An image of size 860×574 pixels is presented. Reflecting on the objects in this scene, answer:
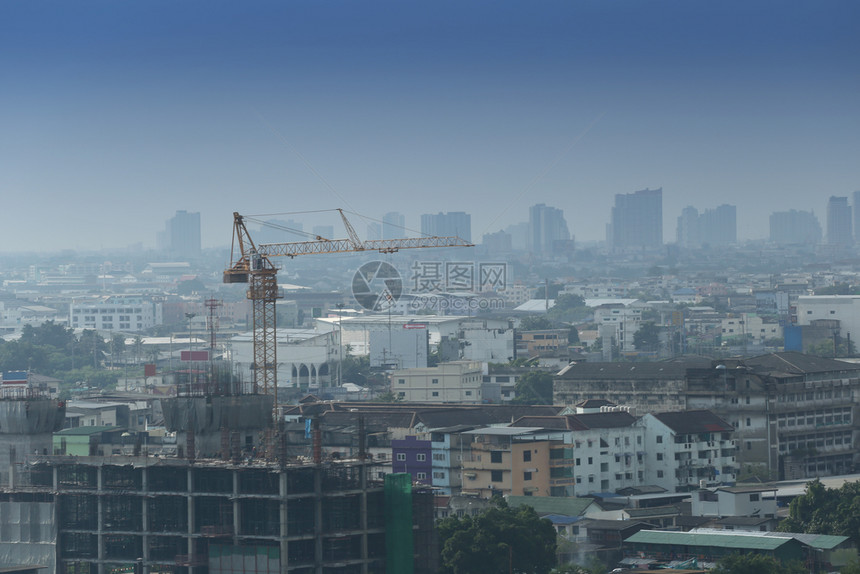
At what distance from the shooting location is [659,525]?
32.1m

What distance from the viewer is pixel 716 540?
94.6ft

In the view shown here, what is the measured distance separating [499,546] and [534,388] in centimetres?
3093

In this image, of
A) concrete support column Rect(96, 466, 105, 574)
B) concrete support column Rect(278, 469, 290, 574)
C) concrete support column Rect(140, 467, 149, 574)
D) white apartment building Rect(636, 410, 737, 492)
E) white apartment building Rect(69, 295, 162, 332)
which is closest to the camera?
concrete support column Rect(278, 469, 290, 574)

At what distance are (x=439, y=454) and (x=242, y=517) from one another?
9.85 metres

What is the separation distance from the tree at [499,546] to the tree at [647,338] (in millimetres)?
60396

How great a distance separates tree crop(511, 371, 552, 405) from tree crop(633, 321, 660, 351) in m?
29.4

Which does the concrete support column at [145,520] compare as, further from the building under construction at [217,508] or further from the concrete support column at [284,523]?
the concrete support column at [284,523]

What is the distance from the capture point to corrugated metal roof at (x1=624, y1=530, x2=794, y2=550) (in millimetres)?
28438

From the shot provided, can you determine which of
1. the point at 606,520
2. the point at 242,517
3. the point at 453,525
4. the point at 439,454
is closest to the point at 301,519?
the point at 242,517

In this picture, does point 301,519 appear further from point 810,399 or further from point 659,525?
point 810,399

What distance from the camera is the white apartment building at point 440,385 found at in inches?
2306

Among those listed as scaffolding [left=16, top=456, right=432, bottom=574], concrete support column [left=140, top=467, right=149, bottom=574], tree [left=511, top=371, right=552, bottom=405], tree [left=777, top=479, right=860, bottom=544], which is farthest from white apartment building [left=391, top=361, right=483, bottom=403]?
concrete support column [left=140, top=467, right=149, bottom=574]

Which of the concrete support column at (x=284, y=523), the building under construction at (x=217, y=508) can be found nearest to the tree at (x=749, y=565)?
the building under construction at (x=217, y=508)

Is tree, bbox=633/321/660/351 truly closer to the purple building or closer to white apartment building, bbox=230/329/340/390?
white apartment building, bbox=230/329/340/390
